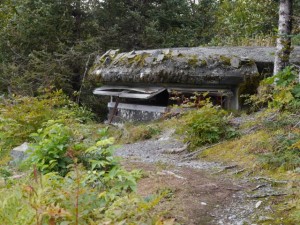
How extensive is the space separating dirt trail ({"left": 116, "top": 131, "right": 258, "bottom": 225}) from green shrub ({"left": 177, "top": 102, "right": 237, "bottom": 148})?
2.03ft

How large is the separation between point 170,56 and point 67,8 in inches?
255

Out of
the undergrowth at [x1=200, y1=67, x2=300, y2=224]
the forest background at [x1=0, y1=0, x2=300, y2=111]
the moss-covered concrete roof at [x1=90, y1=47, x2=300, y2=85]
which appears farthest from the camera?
the forest background at [x1=0, y1=0, x2=300, y2=111]

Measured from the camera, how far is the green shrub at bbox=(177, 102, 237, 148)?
256 inches

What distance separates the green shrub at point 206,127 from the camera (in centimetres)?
650

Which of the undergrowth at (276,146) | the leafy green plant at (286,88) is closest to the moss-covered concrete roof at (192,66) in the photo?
the undergrowth at (276,146)

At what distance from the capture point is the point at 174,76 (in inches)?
359

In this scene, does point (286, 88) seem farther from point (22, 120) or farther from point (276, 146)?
point (22, 120)

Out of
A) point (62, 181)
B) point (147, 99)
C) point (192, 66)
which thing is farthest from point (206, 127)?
point (147, 99)

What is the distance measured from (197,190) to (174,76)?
5261 mm

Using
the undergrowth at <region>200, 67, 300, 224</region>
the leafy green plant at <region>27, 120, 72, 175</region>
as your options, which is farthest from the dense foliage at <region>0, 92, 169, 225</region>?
the undergrowth at <region>200, 67, 300, 224</region>

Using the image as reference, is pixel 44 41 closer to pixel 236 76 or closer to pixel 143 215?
pixel 236 76

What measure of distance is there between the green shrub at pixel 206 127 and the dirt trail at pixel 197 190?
618mm

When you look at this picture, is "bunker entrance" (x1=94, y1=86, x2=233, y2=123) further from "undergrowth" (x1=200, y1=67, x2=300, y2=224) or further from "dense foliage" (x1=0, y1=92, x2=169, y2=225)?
"dense foliage" (x1=0, y1=92, x2=169, y2=225)

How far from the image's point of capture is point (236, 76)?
333 inches
